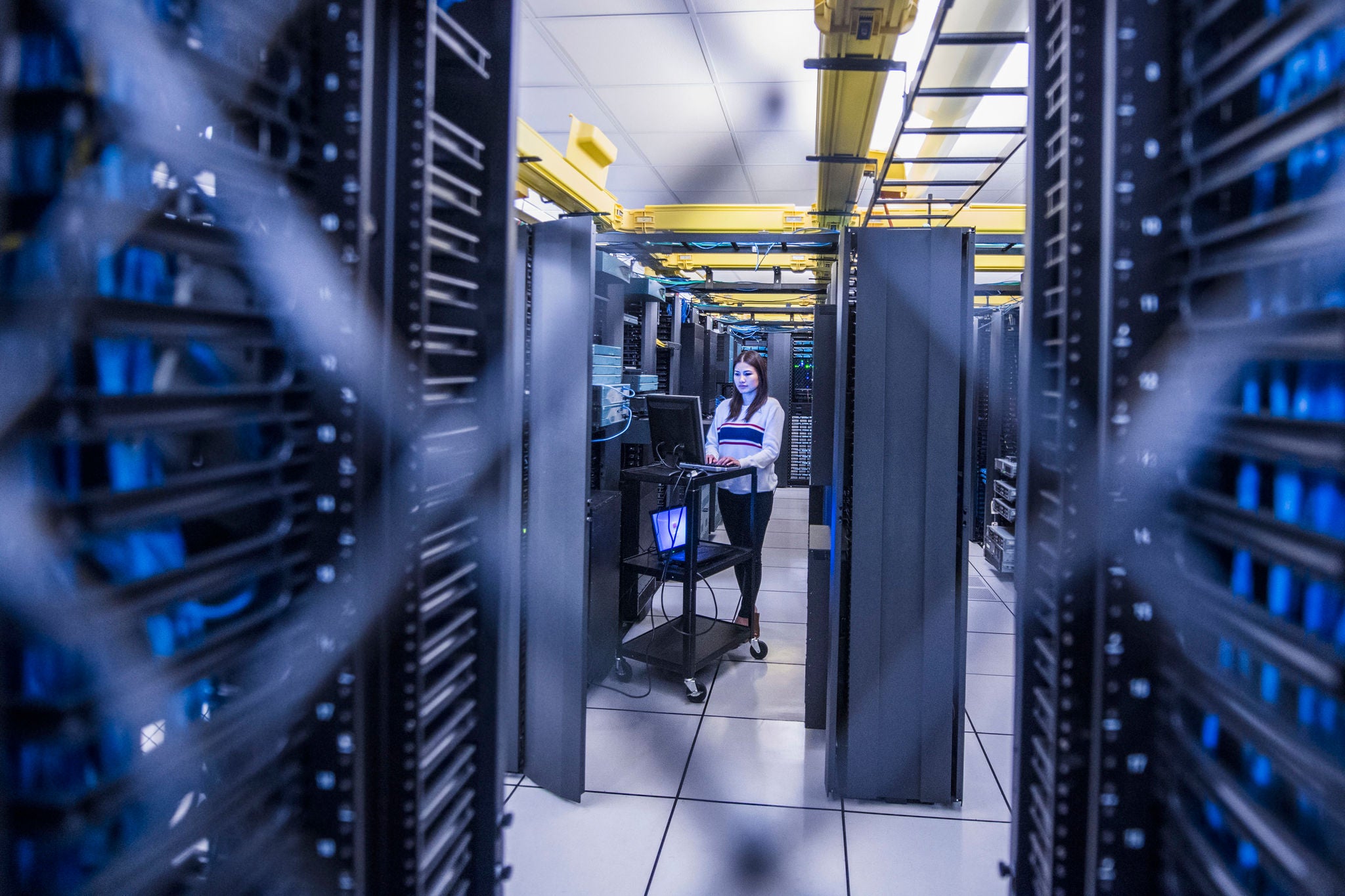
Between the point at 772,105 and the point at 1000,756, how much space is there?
3.43 meters

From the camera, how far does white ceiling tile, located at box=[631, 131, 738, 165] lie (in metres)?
4.78

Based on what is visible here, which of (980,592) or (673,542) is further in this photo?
(980,592)

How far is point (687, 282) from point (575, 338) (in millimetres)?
4040

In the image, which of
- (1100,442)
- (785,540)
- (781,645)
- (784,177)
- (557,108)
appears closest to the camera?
(1100,442)

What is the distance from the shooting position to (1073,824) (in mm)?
861

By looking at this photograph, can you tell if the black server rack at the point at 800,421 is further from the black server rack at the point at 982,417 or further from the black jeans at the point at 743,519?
the black jeans at the point at 743,519

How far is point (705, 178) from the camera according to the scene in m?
5.73

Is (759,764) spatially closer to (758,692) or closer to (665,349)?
(758,692)

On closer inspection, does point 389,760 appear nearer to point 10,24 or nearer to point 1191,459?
point 10,24

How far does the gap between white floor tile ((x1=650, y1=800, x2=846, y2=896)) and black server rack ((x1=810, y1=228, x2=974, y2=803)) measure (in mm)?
238

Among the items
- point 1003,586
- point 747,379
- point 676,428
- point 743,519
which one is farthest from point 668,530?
point 1003,586

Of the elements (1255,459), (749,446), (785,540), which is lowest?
(785,540)

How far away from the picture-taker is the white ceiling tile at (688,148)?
4781mm

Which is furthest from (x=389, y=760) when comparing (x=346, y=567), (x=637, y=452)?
(x=637, y=452)
